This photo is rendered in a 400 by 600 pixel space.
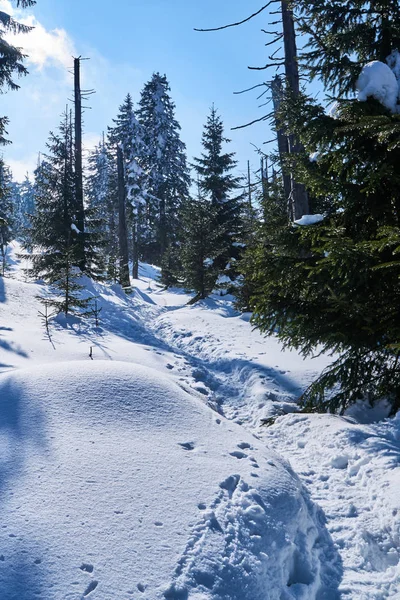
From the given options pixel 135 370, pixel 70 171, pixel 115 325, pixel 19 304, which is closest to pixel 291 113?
pixel 135 370

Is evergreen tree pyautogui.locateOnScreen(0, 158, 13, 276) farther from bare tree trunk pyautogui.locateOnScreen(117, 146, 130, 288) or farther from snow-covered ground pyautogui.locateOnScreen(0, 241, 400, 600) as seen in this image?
snow-covered ground pyautogui.locateOnScreen(0, 241, 400, 600)

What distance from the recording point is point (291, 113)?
5008mm

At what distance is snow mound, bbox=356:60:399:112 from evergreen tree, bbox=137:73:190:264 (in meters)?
29.3

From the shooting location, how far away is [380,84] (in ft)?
14.0

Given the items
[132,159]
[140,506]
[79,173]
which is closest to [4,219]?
[79,173]

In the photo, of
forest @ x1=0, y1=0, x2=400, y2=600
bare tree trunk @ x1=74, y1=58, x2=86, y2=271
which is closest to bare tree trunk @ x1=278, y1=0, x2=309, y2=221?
forest @ x1=0, y1=0, x2=400, y2=600

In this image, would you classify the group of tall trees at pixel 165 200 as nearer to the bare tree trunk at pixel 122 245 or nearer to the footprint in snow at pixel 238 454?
the bare tree trunk at pixel 122 245

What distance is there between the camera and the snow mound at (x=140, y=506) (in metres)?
2.27

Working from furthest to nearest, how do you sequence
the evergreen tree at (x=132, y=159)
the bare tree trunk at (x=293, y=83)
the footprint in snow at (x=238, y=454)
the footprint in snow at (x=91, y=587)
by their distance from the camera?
the evergreen tree at (x=132, y=159), the bare tree trunk at (x=293, y=83), the footprint in snow at (x=238, y=454), the footprint in snow at (x=91, y=587)

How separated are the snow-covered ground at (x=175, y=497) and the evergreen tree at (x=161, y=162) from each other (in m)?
29.4

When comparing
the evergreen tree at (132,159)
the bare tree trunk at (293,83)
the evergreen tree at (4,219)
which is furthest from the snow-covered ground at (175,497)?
the evergreen tree at (132,159)

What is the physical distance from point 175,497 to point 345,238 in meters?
3.13

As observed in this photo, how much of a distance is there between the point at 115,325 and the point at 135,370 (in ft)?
24.9

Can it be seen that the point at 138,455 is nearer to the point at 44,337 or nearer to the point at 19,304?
the point at 44,337
